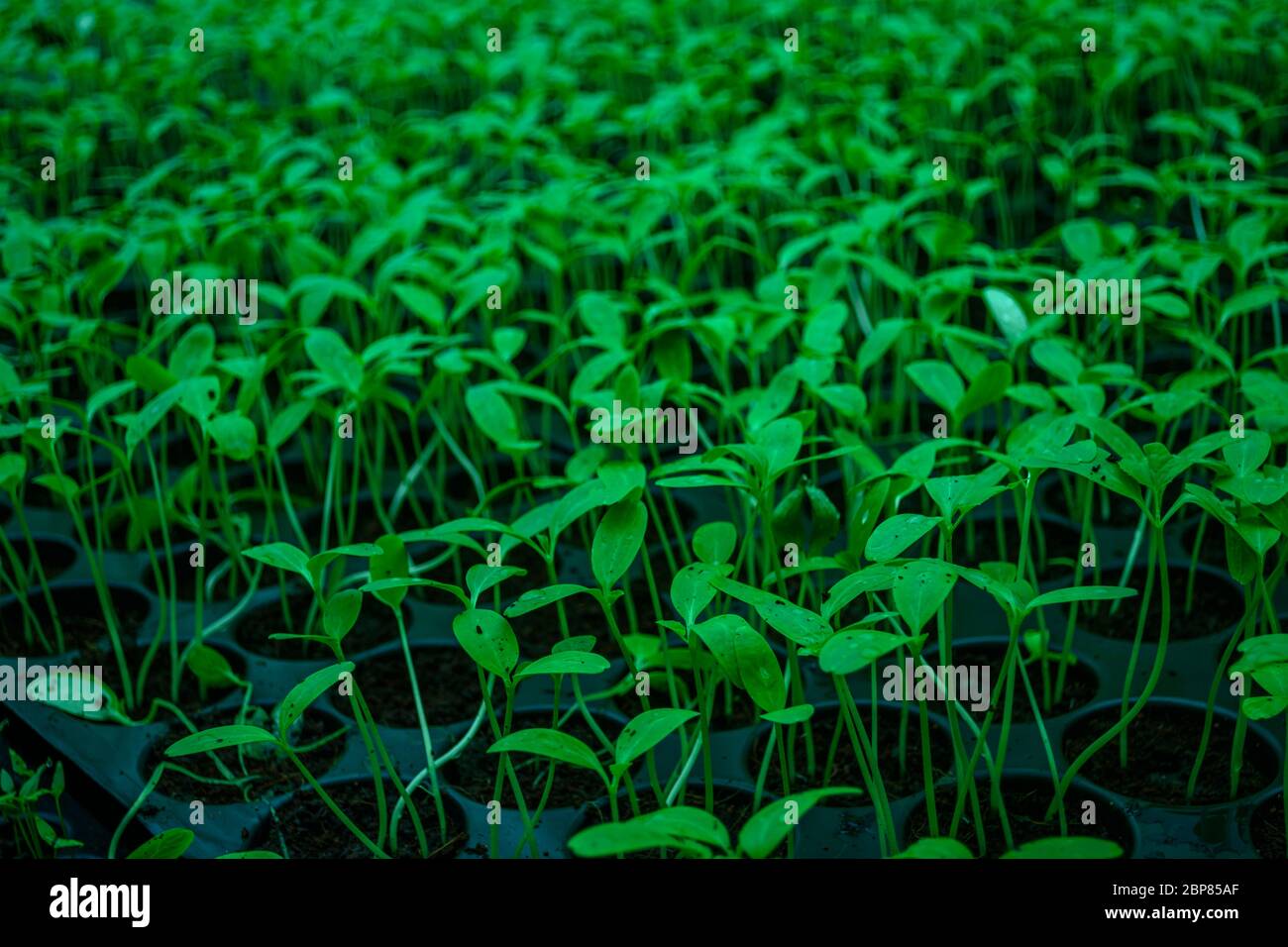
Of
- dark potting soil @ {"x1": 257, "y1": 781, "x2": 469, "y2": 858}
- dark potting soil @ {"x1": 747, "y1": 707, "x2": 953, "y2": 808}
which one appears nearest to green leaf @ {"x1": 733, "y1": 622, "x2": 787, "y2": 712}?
dark potting soil @ {"x1": 747, "y1": 707, "x2": 953, "y2": 808}

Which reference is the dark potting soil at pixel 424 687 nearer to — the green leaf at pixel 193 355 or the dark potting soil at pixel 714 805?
the dark potting soil at pixel 714 805

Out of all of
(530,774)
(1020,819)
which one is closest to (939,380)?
(1020,819)

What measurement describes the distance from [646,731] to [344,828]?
35 centimetres

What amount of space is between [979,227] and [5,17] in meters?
2.69

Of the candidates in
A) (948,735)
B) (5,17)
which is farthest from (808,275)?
(5,17)

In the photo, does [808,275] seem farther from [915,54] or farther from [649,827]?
[915,54]

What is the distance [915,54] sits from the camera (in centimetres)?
252

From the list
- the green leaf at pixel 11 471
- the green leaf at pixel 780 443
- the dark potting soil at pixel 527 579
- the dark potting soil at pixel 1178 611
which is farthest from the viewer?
the dark potting soil at pixel 527 579

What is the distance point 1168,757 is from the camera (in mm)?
1051

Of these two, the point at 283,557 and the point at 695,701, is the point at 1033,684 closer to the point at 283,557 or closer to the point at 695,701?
the point at 695,701

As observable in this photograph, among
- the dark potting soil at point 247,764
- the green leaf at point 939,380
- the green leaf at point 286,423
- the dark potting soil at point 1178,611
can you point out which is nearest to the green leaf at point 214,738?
the dark potting soil at point 247,764

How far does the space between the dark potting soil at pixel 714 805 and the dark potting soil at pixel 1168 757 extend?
28 cm

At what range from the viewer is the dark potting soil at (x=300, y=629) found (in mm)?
1301

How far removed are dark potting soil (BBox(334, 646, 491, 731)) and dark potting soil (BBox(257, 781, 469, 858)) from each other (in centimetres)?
11
